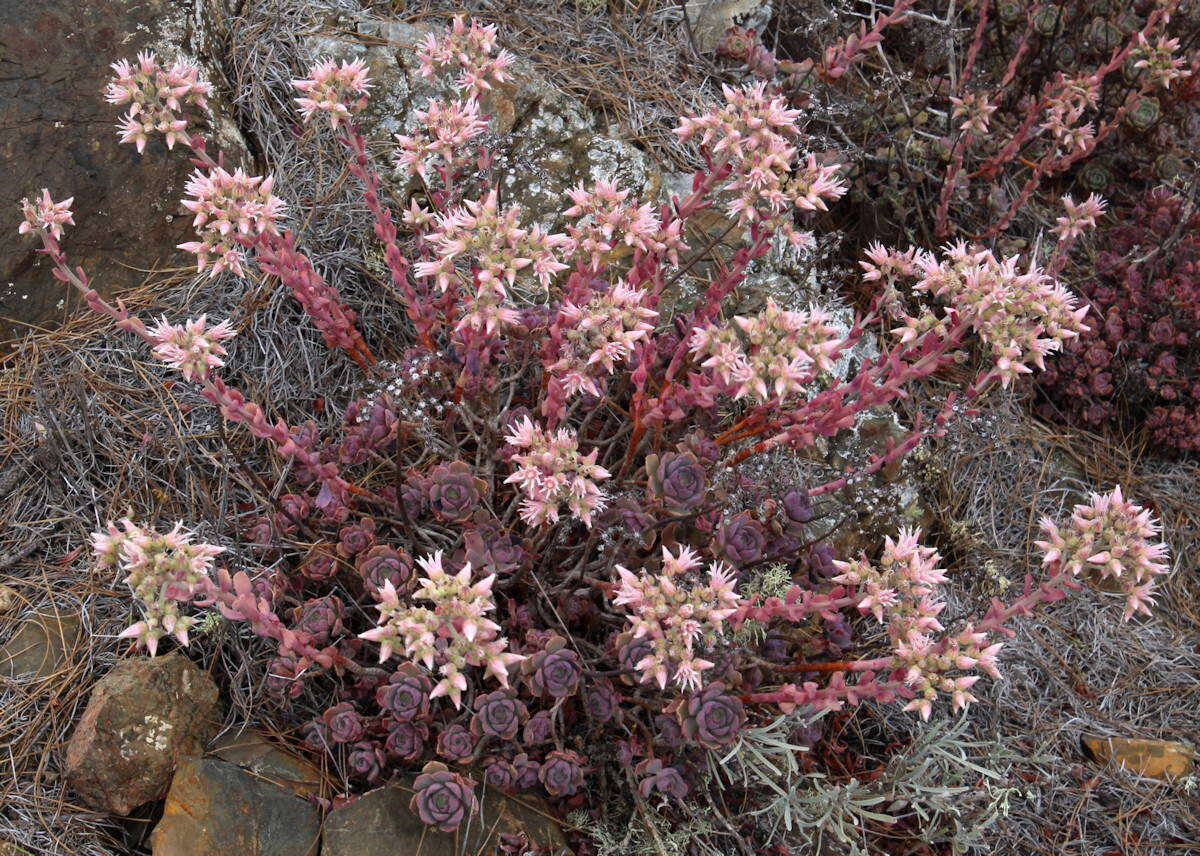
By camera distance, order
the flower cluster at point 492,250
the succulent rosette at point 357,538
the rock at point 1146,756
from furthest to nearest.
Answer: the rock at point 1146,756 < the succulent rosette at point 357,538 < the flower cluster at point 492,250

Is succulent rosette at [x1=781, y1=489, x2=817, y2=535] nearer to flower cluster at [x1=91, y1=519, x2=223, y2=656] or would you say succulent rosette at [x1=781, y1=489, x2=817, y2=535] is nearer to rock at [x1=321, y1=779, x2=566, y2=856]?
rock at [x1=321, y1=779, x2=566, y2=856]

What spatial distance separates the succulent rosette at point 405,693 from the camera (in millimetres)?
2369

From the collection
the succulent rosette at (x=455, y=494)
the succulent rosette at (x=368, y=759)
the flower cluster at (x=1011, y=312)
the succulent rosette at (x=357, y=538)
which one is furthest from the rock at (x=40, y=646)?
the flower cluster at (x=1011, y=312)

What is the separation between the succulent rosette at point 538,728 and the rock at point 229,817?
0.69 metres

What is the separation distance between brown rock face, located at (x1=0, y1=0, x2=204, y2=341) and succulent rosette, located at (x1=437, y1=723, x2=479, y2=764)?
2302mm

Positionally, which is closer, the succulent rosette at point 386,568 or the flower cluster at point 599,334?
the flower cluster at point 599,334

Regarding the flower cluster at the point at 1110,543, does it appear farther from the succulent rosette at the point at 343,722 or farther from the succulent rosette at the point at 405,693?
the succulent rosette at the point at 343,722

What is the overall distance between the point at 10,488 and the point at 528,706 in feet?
6.52

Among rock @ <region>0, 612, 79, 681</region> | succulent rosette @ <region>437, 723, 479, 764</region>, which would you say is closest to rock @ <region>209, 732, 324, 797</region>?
succulent rosette @ <region>437, 723, 479, 764</region>

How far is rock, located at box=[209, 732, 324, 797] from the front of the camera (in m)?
2.63

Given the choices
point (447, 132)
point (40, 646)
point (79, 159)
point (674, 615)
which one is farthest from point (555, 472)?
point (79, 159)

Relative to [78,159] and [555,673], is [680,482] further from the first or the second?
[78,159]

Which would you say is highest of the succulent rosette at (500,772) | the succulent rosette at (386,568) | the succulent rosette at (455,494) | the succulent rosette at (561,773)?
the succulent rosette at (455,494)

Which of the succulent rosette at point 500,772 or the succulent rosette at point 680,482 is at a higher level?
the succulent rosette at point 680,482
